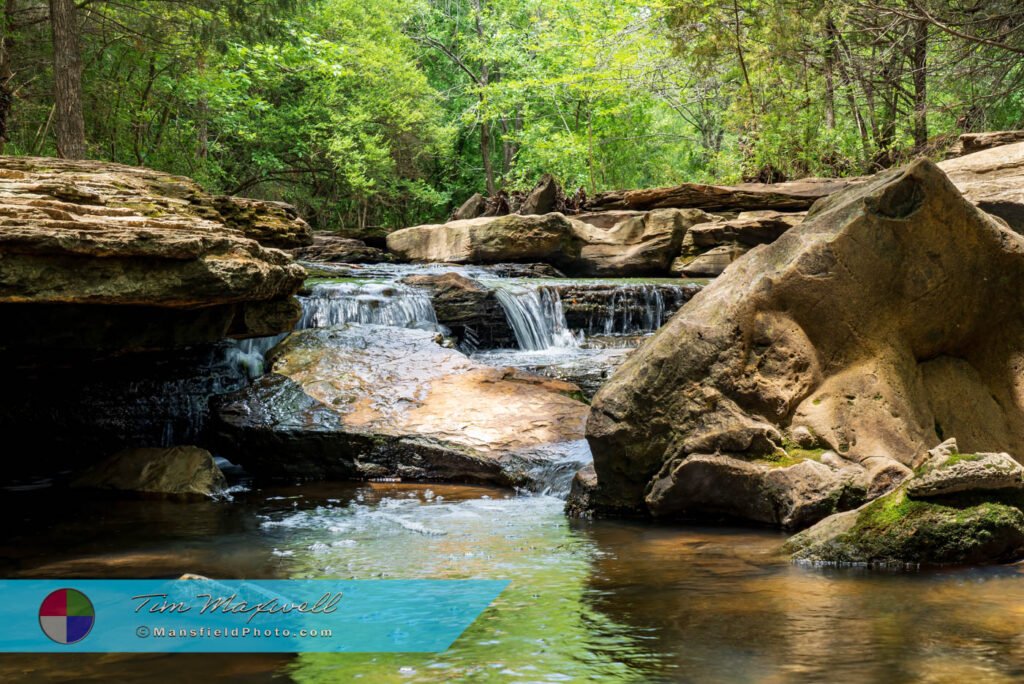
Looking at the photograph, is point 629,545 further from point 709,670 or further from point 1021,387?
point 1021,387

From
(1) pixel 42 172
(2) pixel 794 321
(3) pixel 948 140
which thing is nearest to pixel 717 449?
(2) pixel 794 321

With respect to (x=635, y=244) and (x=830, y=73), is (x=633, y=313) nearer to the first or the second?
(x=635, y=244)

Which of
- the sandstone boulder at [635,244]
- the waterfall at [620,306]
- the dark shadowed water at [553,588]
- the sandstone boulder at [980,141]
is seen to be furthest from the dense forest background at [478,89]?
the dark shadowed water at [553,588]

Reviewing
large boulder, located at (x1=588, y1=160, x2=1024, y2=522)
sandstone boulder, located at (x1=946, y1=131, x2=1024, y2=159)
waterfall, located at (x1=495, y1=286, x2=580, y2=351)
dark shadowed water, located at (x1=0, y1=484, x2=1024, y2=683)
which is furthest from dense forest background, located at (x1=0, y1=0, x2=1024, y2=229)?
dark shadowed water, located at (x1=0, y1=484, x2=1024, y2=683)

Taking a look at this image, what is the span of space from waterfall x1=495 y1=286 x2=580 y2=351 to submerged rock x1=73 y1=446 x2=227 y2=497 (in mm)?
5440

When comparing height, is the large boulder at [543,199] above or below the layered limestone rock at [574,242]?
above

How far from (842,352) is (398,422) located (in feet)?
12.3

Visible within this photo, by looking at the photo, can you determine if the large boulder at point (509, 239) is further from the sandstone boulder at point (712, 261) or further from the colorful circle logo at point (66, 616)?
the colorful circle logo at point (66, 616)

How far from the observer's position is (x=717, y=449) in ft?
18.7

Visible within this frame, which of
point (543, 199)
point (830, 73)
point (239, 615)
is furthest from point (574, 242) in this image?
point (239, 615)

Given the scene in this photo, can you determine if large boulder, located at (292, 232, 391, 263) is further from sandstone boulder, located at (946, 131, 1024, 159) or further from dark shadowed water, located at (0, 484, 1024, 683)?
dark shadowed water, located at (0, 484, 1024, 683)

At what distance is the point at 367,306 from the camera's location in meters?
11.8

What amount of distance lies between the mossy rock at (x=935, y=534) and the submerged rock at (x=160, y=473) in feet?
15.4

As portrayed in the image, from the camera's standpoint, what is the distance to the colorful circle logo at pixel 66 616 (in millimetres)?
3917
